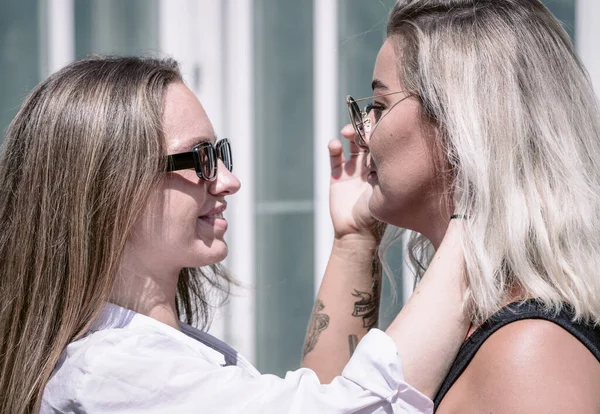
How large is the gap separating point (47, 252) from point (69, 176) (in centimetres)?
20

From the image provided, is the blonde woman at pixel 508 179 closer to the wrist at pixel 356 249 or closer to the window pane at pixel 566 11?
the wrist at pixel 356 249

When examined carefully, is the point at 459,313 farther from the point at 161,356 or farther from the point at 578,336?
the point at 161,356

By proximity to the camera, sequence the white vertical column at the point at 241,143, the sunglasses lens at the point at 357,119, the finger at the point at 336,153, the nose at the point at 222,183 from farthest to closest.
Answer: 1. the white vertical column at the point at 241,143
2. the finger at the point at 336,153
3. the sunglasses lens at the point at 357,119
4. the nose at the point at 222,183

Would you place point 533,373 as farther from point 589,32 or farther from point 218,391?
point 589,32

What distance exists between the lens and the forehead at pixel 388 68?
197 centimetres

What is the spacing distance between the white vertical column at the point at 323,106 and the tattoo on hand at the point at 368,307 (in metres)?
1.06

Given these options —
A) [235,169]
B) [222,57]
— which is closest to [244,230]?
[235,169]

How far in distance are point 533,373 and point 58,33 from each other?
9.51 feet

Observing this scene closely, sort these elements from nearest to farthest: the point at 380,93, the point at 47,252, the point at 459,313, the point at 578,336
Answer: the point at 578,336
the point at 459,313
the point at 47,252
the point at 380,93

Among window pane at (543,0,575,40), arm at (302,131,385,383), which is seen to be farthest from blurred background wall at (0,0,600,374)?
arm at (302,131,385,383)

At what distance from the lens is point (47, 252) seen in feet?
5.92

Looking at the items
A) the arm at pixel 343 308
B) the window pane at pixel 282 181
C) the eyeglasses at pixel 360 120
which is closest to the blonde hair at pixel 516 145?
the eyeglasses at pixel 360 120

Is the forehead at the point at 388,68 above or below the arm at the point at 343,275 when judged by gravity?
above

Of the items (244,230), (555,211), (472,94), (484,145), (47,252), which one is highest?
(472,94)
